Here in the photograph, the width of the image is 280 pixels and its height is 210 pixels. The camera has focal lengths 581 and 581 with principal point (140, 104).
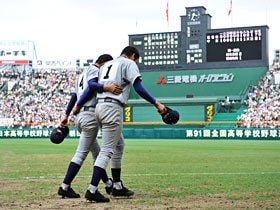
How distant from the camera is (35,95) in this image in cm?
6003

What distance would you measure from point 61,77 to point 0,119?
13037 mm

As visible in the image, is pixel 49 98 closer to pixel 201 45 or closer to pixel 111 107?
pixel 201 45

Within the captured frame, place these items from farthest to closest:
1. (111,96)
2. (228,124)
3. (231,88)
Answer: (231,88) < (228,124) < (111,96)

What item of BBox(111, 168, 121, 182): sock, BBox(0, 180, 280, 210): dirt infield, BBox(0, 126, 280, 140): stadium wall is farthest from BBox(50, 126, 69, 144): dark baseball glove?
BBox(0, 126, 280, 140): stadium wall

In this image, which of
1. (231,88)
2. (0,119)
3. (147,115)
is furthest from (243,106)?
(0,119)

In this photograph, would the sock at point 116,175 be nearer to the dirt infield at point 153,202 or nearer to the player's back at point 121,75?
the dirt infield at point 153,202

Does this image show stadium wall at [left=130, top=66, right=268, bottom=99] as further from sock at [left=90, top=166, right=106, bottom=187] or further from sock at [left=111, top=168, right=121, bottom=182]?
sock at [left=90, top=166, right=106, bottom=187]

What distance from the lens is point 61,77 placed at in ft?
211

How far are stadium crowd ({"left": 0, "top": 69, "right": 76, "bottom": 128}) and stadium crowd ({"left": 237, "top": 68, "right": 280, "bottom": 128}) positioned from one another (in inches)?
656

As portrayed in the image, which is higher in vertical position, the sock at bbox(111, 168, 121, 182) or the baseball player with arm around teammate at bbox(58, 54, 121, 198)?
the baseball player with arm around teammate at bbox(58, 54, 121, 198)

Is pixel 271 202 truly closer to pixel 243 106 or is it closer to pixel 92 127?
pixel 92 127

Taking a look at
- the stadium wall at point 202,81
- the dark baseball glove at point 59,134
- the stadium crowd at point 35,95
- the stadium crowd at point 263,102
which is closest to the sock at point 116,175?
the dark baseball glove at point 59,134

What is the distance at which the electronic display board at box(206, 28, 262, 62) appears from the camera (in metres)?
46.9

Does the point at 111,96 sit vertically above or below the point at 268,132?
above
